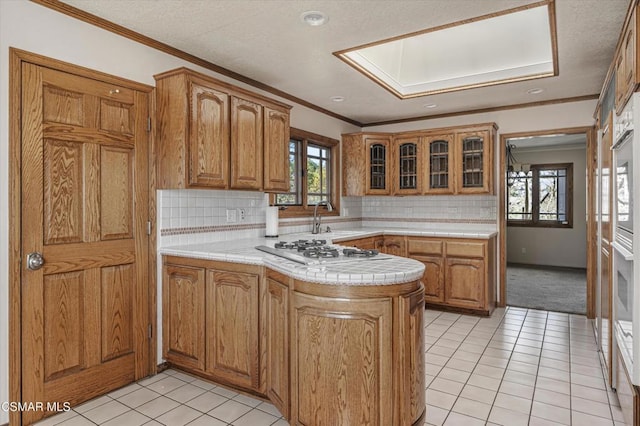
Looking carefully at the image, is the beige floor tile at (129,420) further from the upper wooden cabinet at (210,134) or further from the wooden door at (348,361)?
the upper wooden cabinet at (210,134)

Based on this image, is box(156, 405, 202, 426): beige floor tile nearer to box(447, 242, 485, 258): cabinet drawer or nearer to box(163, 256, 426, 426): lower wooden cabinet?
box(163, 256, 426, 426): lower wooden cabinet

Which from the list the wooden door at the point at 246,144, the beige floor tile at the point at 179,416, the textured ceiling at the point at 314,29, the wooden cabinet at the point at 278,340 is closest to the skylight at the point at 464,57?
the textured ceiling at the point at 314,29

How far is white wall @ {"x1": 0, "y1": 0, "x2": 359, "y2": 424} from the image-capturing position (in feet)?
7.00

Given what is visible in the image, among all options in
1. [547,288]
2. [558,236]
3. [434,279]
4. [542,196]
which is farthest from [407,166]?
[558,236]

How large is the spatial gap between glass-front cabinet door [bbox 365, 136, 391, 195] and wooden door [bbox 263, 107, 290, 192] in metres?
1.88

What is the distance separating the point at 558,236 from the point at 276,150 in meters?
6.73

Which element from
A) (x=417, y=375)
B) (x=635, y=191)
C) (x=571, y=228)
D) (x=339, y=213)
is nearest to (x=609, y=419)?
(x=417, y=375)

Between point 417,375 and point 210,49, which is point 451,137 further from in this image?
point 417,375

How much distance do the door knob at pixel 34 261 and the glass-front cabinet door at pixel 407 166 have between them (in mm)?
4092

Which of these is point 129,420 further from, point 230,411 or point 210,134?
point 210,134

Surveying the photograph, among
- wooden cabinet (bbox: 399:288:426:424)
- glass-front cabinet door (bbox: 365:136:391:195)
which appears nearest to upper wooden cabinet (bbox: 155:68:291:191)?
wooden cabinet (bbox: 399:288:426:424)

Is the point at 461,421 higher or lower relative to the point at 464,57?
lower

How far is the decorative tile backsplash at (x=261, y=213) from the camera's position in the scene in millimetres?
3107

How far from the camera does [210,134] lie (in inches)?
115
